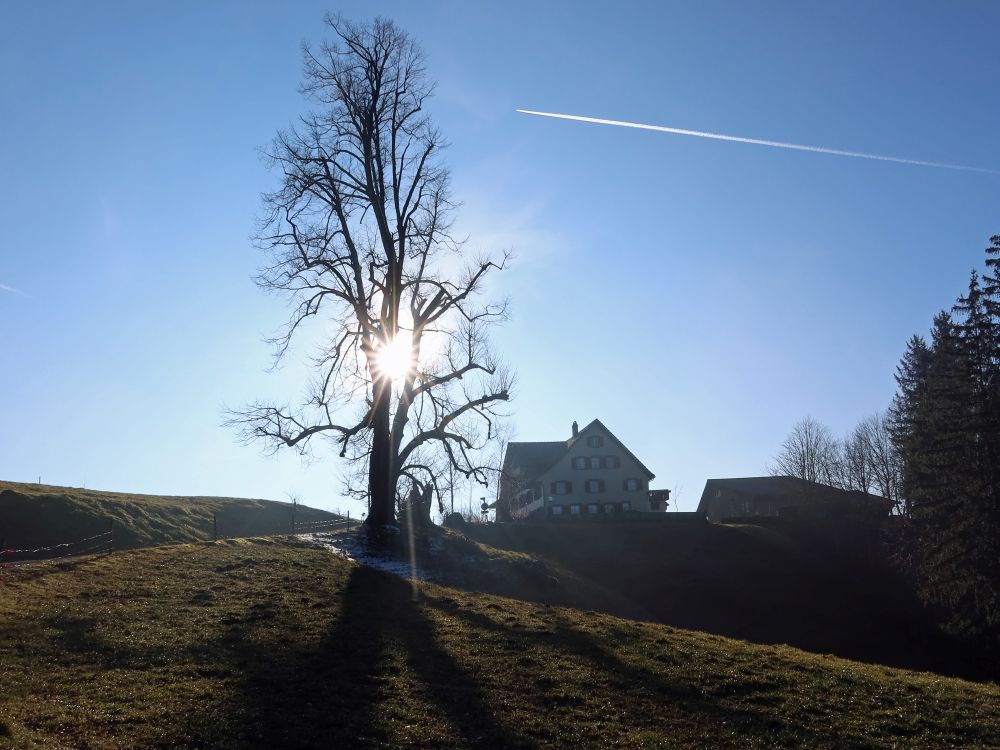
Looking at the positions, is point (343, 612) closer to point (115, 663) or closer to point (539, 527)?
point (115, 663)

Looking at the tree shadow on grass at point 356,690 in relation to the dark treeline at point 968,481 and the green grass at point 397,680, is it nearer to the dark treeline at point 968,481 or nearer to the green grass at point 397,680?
the green grass at point 397,680

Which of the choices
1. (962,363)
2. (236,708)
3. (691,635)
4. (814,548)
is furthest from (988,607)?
(236,708)

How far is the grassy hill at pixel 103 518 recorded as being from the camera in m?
44.1

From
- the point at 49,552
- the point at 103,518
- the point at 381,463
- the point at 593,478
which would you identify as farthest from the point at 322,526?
the point at 593,478

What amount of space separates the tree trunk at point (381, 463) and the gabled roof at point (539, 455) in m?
48.9

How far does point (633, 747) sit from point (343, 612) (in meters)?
10.9

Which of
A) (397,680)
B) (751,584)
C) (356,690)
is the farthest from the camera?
(751,584)

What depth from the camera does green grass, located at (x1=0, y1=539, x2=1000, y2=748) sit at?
1348 centimetres

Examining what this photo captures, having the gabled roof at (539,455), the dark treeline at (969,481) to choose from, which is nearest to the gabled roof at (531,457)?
the gabled roof at (539,455)

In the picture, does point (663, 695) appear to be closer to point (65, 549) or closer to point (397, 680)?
point (397, 680)

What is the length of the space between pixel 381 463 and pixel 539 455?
56947 mm

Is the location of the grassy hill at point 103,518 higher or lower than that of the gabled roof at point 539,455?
lower

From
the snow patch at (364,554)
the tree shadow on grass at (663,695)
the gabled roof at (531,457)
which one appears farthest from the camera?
the gabled roof at (531,457)

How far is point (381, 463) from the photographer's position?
35.5 metres
